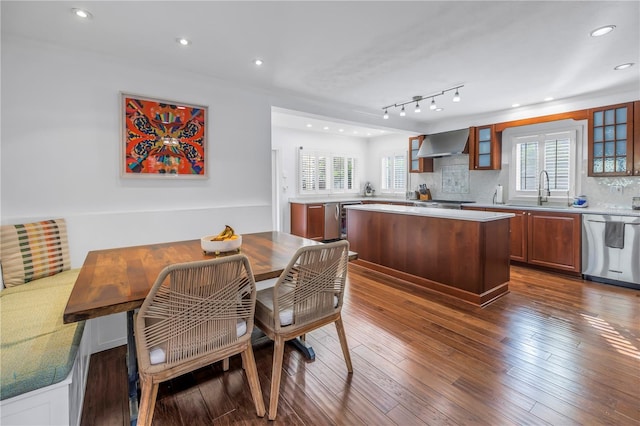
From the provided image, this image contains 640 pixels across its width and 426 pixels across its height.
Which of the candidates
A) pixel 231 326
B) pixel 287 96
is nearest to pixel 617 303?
pixel 231 326

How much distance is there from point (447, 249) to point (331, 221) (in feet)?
11.2

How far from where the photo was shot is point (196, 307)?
1437 millimetres

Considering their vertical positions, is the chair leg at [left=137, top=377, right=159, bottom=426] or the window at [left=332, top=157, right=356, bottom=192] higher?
the window at [left=332, top=157, right=356, bottom=192]

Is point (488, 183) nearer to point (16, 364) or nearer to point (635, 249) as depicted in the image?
point (635, 249)

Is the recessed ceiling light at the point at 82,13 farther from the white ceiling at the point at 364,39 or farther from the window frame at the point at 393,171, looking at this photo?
the window frame at the point at 393,171

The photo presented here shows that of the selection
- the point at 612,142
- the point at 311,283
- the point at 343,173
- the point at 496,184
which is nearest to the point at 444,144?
the point at 496,184

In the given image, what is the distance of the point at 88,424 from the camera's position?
5.48 ft

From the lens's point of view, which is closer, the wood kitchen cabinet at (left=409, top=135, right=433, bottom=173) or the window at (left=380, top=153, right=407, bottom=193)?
the wood kitchen cabinet at (left=409, top=135, right=433, bottom=173)

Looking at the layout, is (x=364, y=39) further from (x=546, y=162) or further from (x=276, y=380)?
(x=546, y=162)

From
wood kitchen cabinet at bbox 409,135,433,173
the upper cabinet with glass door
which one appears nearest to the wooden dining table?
the upper cabinet with glass door

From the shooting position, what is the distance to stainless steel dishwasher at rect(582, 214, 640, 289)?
141 inches

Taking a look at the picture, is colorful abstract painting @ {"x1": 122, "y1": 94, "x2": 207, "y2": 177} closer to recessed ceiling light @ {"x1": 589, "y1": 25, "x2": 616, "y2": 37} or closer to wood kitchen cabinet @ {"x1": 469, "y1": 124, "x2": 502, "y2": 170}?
recessed ceiling light @ {"x1": 589, "y1": 25, "x2": 616, "y2": 37}

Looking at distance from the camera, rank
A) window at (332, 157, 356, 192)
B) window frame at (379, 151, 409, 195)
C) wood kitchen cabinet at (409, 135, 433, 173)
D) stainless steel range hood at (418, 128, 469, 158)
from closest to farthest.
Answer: stainless steel range hood at (418, 128, 469, 158) < wood kitchen cabinet at (409, 135, 433, 173) < window frame at (379, 151, 409, 195) < window at (332, 157, 356, 192)

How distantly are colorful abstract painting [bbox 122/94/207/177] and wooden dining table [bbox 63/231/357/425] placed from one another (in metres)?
1.02
